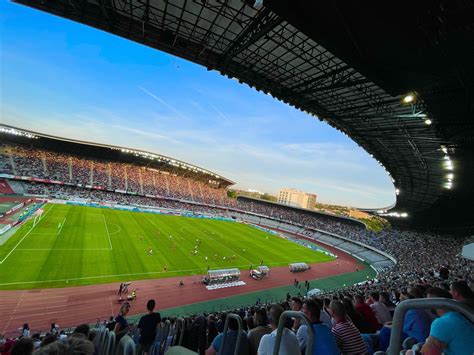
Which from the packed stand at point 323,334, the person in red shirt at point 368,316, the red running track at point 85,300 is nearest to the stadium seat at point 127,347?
the packed stand at point 323,334

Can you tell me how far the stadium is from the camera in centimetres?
464

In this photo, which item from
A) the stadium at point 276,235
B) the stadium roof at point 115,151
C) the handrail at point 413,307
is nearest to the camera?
the handrail at point 413,307

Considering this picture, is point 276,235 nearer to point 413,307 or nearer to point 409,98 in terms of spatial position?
point 409,98

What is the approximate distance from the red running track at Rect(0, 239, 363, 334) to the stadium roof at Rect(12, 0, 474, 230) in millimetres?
18308

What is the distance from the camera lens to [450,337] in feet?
7.89

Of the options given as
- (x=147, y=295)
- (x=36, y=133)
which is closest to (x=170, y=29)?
(x=147, y=295)

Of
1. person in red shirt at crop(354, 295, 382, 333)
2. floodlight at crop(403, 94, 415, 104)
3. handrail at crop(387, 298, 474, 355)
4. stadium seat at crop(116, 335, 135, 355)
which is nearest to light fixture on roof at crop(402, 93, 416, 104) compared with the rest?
floodlight at crop(403, 94, 415, 104)

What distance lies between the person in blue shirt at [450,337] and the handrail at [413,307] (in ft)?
3.99

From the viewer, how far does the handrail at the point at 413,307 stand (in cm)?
130

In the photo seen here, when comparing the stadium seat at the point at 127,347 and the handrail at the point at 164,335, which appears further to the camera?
the handrail at the point at 164,335

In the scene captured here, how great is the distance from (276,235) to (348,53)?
177 ft

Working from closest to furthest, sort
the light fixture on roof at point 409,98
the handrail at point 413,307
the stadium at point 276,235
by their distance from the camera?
the handrail at point 413,307 → the stadium at point 276,235 → the light fixture on roof at point 409,98

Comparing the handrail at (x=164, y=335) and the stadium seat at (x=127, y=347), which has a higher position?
the stadium seat at (x=127, y=347)

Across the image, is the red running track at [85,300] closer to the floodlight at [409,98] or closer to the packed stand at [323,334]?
the packed stand at [323,334]
